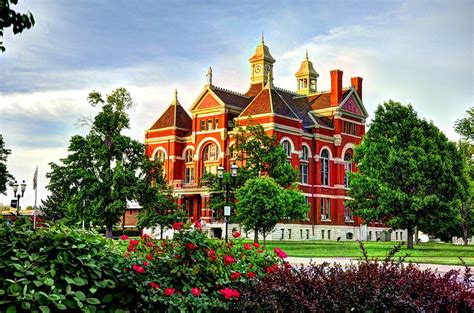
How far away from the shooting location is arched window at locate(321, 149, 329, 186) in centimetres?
6981

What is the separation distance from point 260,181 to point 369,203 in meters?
7.97

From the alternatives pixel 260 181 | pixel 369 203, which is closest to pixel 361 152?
pixel 369 203

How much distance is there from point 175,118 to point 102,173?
28.0 meters

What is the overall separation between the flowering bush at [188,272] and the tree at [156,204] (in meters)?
39.5

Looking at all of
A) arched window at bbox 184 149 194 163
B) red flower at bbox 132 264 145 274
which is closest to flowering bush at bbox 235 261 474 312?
red flower at bbox 132 264 145 274

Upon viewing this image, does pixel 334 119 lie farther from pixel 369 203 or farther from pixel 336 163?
pixel 369 203

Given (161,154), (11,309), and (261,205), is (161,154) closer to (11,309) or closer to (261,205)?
(261,205)

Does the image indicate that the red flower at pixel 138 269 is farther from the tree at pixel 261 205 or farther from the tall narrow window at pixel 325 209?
the tall narrow window at pixel 325 209

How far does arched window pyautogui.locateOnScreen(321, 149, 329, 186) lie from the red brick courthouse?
0.11 m

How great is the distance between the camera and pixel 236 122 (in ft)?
198

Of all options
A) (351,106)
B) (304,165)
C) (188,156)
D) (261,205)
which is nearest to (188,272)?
(261,205)

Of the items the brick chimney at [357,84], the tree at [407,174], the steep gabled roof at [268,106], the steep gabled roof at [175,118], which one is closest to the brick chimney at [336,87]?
the brick chimney at [357,84]

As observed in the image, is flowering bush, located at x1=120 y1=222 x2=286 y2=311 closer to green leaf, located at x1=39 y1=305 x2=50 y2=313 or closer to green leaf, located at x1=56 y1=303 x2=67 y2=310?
green leaf, located at x1=56 y1=303 x2=67 y2=310

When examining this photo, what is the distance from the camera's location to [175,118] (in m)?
74.3
